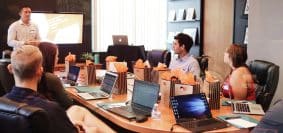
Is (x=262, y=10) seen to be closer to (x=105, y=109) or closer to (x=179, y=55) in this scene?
(x=179, y=55)

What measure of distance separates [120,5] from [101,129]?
17.4ft

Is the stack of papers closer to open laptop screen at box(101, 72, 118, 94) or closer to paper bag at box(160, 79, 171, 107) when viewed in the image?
paper bag at box(160, 79, 171, 107)

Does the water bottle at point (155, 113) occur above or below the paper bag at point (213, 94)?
below

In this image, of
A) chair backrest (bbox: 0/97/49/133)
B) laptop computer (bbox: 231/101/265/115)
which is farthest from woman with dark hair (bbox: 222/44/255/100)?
chair backrest (bbox: 0/97/49/133)

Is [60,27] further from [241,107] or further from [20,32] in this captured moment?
[241,107]

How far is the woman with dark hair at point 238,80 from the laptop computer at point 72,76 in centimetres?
158

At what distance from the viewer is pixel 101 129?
2328 millimetres

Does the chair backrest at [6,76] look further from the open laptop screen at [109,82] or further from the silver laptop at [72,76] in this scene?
the open laptop screen at [109,82]

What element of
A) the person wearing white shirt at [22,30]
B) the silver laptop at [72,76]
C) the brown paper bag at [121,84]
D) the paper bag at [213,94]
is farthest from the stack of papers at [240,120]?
the person wearing white shirt at [22,30]

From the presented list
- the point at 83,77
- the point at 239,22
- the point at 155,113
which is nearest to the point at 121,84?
the point at 83,77

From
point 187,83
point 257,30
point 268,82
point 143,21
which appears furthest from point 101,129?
point 143,21

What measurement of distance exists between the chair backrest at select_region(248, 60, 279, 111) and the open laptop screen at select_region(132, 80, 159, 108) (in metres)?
1.10

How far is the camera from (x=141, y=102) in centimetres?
263

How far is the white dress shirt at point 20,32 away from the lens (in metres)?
5.87
